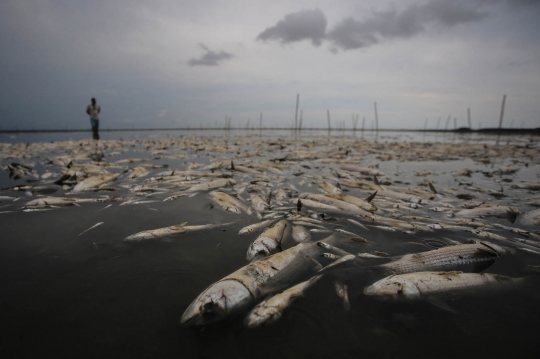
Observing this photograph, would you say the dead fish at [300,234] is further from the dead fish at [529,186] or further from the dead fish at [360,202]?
the dead fish at [529,186]

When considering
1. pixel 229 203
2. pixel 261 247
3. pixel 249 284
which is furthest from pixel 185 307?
Answer: pixel 229 203

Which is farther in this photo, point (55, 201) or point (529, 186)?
point (529, 186)

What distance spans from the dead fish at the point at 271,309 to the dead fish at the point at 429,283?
50 cm

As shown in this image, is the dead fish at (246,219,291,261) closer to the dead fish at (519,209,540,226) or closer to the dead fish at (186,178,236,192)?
the dead fish at (186,178,236,192)

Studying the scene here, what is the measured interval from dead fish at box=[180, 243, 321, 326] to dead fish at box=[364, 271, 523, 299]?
493mm

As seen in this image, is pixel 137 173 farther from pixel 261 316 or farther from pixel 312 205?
pixel 261 316

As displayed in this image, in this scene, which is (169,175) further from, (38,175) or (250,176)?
(38,175)

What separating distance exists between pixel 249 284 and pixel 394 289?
94cm

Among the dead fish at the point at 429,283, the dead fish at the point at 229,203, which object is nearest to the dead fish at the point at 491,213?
the dead fish at the point at 429,283

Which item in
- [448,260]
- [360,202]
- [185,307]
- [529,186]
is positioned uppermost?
[529,186]

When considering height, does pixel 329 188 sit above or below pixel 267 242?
above

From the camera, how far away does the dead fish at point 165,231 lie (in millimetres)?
2295

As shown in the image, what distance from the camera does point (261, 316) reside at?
1346mm

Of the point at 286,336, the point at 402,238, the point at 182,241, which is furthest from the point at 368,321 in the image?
the point at 182,241
